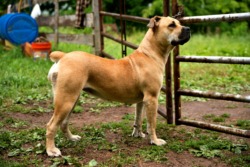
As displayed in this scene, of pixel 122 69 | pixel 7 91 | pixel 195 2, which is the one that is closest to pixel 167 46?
pixel 122 69

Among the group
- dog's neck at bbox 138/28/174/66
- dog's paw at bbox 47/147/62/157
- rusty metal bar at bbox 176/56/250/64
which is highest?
dog's neck at bbox 138/28/174/66

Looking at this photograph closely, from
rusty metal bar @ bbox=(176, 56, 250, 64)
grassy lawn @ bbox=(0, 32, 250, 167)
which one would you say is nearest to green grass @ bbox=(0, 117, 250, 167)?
grassy lawn @ bbox=(0, 32, 250, 167)

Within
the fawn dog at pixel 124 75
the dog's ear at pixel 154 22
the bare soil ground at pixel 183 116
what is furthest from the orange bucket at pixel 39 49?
the dog's ear at pixel 154 22

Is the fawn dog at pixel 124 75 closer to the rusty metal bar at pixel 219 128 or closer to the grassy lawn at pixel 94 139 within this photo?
the grassy lawn at pixel 94 139

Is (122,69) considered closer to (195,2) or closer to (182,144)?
(182,144)

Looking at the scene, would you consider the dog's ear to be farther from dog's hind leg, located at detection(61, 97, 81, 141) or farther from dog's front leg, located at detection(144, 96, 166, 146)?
dog's hind leg, located at detection(61, 97, 81, 141)

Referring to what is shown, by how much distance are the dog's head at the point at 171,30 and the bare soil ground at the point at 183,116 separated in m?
1.27

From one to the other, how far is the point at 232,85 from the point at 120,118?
3.19 metres

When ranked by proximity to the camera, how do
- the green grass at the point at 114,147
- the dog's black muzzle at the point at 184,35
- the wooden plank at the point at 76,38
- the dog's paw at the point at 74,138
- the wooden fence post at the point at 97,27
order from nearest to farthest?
the green grass at the point at 114,147
the dog's black muzzle at the point at 184,35
the dog's paw at the point at 74,138
the wooden fence post at the point at 97,27
the wooden plank at the point at 76,38

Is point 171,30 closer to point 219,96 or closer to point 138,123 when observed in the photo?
point 219,96

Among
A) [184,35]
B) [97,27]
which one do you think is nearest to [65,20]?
[97,27]

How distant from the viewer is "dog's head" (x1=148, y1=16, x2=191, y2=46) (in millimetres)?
4352

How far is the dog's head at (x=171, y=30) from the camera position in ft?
14.3

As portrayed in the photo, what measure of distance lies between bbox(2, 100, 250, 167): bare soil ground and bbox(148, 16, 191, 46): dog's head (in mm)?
1269
